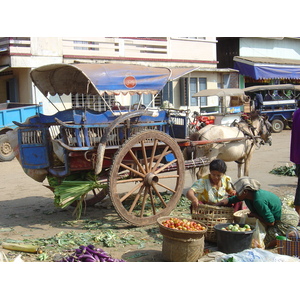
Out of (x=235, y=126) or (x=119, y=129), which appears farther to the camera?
(x=235, y=126)

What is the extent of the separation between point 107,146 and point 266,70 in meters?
20.2

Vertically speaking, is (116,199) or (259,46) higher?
(259,46)

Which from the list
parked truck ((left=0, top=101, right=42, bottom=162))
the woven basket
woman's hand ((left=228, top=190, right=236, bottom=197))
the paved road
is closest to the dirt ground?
the paved road

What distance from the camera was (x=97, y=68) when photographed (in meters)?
6.18

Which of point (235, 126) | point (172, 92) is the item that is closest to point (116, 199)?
point (235, 126)

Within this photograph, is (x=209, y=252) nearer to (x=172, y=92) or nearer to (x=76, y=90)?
(x=76, y=90)

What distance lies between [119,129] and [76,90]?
1722 millimetres

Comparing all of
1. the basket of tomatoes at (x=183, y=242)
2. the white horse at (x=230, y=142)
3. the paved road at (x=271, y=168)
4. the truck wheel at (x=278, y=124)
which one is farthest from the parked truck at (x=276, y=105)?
the basket of tomatoes at (x=183, y=242)

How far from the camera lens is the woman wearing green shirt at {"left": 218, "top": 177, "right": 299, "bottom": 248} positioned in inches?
205

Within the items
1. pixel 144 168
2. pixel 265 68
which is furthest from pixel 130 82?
pixel 265 68

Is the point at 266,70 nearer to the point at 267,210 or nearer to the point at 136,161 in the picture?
the point at 136,161

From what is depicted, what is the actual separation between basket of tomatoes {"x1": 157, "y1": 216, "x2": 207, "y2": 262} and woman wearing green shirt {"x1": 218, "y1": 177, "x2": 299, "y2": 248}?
0.81 metres

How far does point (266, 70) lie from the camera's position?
80.0ft

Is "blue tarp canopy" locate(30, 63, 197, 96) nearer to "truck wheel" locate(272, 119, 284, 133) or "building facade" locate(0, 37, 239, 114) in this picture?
→ "building facade" locate(0, 37, 239, 114)
